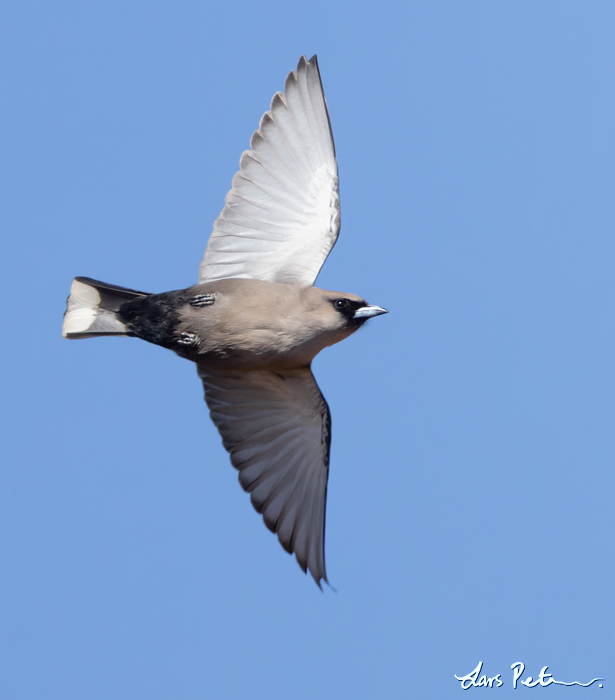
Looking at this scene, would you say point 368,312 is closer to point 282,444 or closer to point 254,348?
point 254,348

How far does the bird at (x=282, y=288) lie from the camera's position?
7219 millimetres

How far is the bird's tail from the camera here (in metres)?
7.11

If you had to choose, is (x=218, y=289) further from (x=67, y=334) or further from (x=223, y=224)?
(x=67, y=334)

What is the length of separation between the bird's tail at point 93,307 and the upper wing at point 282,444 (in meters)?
0.83

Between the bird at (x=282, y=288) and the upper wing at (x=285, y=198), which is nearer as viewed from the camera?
the bird at (x=282, y=288)

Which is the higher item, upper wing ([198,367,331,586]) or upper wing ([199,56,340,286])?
upper wing ([199,56,340,286])

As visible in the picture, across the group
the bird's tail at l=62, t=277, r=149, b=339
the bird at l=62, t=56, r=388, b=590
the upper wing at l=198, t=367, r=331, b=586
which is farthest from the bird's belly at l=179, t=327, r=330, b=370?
the bird's tail at l=62, t=277, r=149, b=339

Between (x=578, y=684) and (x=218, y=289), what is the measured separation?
392cm

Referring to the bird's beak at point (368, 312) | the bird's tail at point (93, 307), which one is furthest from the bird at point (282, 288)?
the bird's beak at point (368, 312)

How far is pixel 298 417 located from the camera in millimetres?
7523

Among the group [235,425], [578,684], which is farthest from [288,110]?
[578,684]

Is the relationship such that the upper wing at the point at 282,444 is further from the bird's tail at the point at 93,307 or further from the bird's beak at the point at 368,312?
the bird's tail at the point at 93,307

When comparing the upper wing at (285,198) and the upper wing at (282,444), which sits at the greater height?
the upper wing at (285,198)

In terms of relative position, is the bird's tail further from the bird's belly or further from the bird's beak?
the bird's beak
